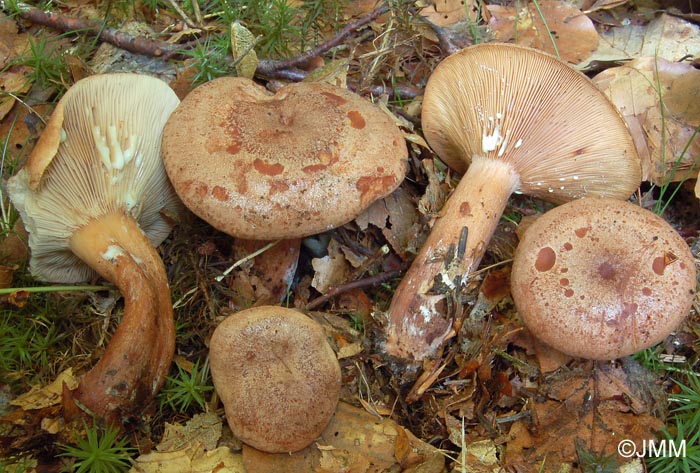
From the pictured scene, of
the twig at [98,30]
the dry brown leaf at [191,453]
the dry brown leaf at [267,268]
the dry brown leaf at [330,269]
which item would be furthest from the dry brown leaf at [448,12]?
the dry brown leaf at [191,453]

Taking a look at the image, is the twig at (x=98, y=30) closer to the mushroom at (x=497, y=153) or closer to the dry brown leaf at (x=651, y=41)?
the mushroom at (x=497, y=153)

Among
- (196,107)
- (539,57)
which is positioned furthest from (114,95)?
(539,57)

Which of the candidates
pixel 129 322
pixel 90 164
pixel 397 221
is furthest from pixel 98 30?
pixel 397 221

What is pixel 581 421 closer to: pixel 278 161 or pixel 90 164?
pixel 278 161

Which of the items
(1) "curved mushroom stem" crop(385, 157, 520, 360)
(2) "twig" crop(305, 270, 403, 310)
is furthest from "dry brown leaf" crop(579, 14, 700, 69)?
(2) "twig" crop(305, 270, 403, 310)

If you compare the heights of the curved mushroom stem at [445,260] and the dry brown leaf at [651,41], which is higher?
the dry brown leaf at [651,41]

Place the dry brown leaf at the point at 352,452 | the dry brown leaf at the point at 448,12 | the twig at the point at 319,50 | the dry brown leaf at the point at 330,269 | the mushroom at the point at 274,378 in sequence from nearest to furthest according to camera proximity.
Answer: the mushroom at the point at 274,378, the dry brown leaf at the point at 352,452, the dry brown leaf at the point at 330,269, the twig at the point at 319,50, the dry brown leaf at the point at 448,12

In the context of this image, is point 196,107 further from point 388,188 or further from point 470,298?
point 470,298
